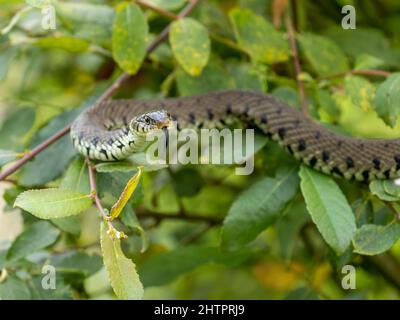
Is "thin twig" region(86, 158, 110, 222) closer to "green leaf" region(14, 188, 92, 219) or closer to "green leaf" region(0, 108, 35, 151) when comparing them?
"green leaf" region(14, 188, 92, 219)

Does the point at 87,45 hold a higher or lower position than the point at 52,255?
higher

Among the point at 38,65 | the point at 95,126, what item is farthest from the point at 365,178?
the point at 38,65

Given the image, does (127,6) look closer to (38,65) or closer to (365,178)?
(365,178)

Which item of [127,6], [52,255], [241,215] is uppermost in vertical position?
[127,6]

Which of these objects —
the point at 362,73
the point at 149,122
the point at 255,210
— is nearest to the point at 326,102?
the point at 362,73

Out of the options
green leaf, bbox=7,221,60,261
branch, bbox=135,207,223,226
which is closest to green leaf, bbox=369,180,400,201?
green leaf, bbox=7,221,60,261

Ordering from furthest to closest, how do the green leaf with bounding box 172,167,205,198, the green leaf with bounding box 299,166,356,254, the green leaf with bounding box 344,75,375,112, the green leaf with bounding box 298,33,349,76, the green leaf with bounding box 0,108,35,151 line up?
the green leaf with bounding box 172,167,205,198 → the green leaf with bounding box 0,108,35,151 → the green leaf with bounding box 298,33,349,76 → the green leaf with bounding box 344,75,375,112 → the green leaf with bounding box 299,166,356,254

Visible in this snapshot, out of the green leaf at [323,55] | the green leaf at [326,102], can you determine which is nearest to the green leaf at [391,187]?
the green leaf at [326,102]
